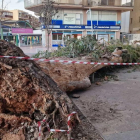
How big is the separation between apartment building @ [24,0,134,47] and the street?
21.8 metres

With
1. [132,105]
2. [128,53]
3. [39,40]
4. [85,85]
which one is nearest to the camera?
[132,105]

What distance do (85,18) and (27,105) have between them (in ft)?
93.6

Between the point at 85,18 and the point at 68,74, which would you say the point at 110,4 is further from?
the point at 68,74

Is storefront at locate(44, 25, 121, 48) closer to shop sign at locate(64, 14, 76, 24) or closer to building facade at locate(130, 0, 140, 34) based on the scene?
shop sign at locate(64, 14, 76, 24)

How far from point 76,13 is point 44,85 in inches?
1108

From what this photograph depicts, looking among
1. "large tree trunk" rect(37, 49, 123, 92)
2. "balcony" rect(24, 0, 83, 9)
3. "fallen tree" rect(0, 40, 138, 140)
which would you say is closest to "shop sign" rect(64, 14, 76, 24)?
"balcony" rect(24, 0, 83, 9)

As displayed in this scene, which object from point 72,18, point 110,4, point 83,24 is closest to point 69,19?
point 72,18

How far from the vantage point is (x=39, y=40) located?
34.5 m

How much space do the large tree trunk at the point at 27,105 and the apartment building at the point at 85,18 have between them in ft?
83.6

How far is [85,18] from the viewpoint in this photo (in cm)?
3012

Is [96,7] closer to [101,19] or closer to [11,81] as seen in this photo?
[101,19]

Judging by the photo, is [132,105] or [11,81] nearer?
[11,81]

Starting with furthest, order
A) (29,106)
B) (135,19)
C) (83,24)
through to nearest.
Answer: (135,19), (83,24), (29,106)

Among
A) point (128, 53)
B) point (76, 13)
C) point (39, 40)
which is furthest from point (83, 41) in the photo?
point (39, 40)
